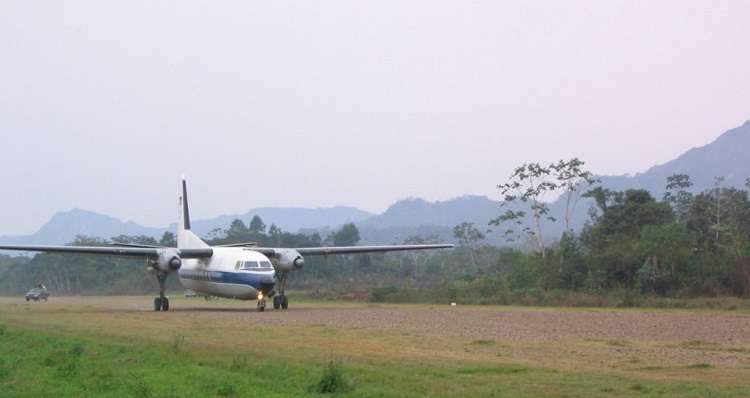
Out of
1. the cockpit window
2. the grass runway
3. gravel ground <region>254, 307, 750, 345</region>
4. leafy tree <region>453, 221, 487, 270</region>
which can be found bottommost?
gravel ground <region>254, 307, 750, 345</region>

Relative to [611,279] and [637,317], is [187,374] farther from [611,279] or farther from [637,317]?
[611,279]

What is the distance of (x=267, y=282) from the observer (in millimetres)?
35938

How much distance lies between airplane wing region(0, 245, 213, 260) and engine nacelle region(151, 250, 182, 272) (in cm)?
16

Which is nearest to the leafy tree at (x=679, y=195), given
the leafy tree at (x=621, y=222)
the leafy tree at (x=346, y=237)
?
the leafy tree at (x=621, y=222)

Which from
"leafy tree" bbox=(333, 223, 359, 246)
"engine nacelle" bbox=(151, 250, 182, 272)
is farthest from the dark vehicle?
"leafy tree" bbox=(333, 223, 359, 246)

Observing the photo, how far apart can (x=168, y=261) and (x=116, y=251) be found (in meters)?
2.15

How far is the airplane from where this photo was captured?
3628cm

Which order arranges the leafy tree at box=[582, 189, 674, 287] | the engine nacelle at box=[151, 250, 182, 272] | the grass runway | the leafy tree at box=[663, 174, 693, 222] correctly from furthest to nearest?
the leafy tree at box=[663, 174, 693, 222] < the leafy tree at box=[582, 189, 674, 287] < the engine nacelle at box=[151, 250, 182, 272] < the grass runway

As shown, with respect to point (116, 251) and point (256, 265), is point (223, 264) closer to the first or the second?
point (256, 265)

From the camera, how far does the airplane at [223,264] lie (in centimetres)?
3628

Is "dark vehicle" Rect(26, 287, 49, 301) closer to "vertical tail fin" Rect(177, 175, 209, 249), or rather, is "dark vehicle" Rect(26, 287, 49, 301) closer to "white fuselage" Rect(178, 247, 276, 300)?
"vertical tail fin" Rect(177, 175, 209, 249)

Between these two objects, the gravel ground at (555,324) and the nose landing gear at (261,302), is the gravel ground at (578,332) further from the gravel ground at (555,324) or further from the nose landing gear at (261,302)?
the nose landing gear at (261,302)

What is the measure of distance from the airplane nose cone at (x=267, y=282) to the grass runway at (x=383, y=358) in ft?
22.3

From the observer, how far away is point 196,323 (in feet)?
94.9
